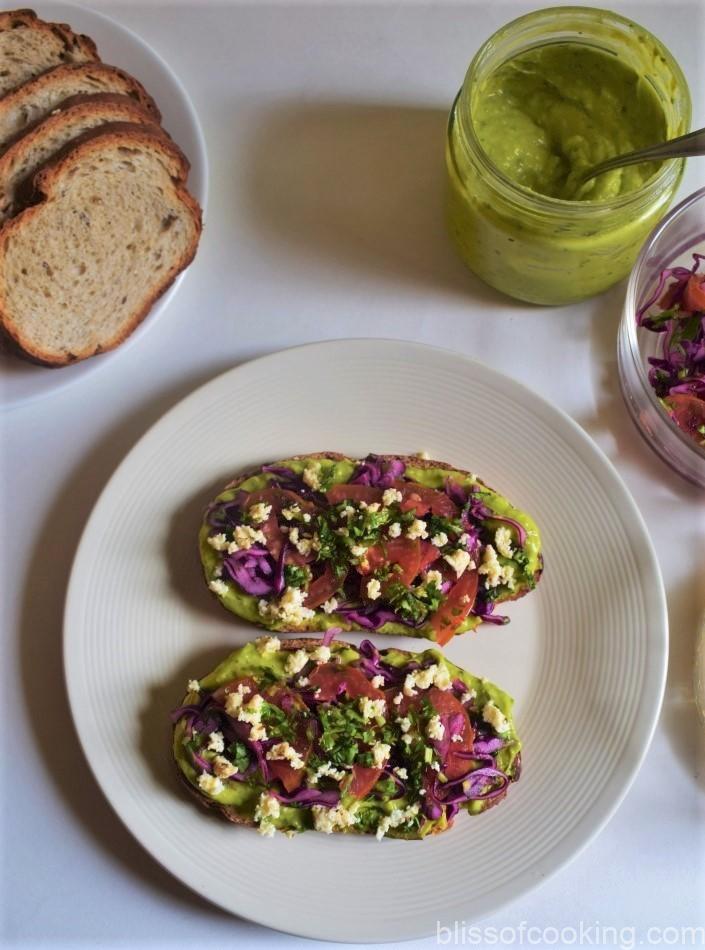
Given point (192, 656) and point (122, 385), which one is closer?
point (192, 656)

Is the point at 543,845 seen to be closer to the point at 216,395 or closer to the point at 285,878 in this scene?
the point at 285,878

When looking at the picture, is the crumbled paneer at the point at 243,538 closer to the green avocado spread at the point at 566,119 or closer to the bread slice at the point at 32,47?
the green avocado spread at the point at 566,119

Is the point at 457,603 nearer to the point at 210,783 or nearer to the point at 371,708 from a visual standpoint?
the point at 371,708

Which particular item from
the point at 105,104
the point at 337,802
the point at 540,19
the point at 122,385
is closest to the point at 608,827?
the point at 337,802

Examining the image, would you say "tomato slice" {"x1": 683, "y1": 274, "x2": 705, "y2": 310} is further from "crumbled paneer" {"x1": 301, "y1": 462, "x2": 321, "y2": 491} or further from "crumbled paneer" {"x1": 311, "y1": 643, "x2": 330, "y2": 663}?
"crumbled paneer" {"x1": 311, "y1": 643, "x2": 330, "y2": 663}

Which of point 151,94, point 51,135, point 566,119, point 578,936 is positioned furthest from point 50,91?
point 578,936

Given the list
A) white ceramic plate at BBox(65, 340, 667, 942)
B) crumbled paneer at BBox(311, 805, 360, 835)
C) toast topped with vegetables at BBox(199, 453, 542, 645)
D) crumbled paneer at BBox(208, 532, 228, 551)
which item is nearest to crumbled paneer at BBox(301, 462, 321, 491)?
toast topped with vegetables at BBox(199, 453, 542, 645)
